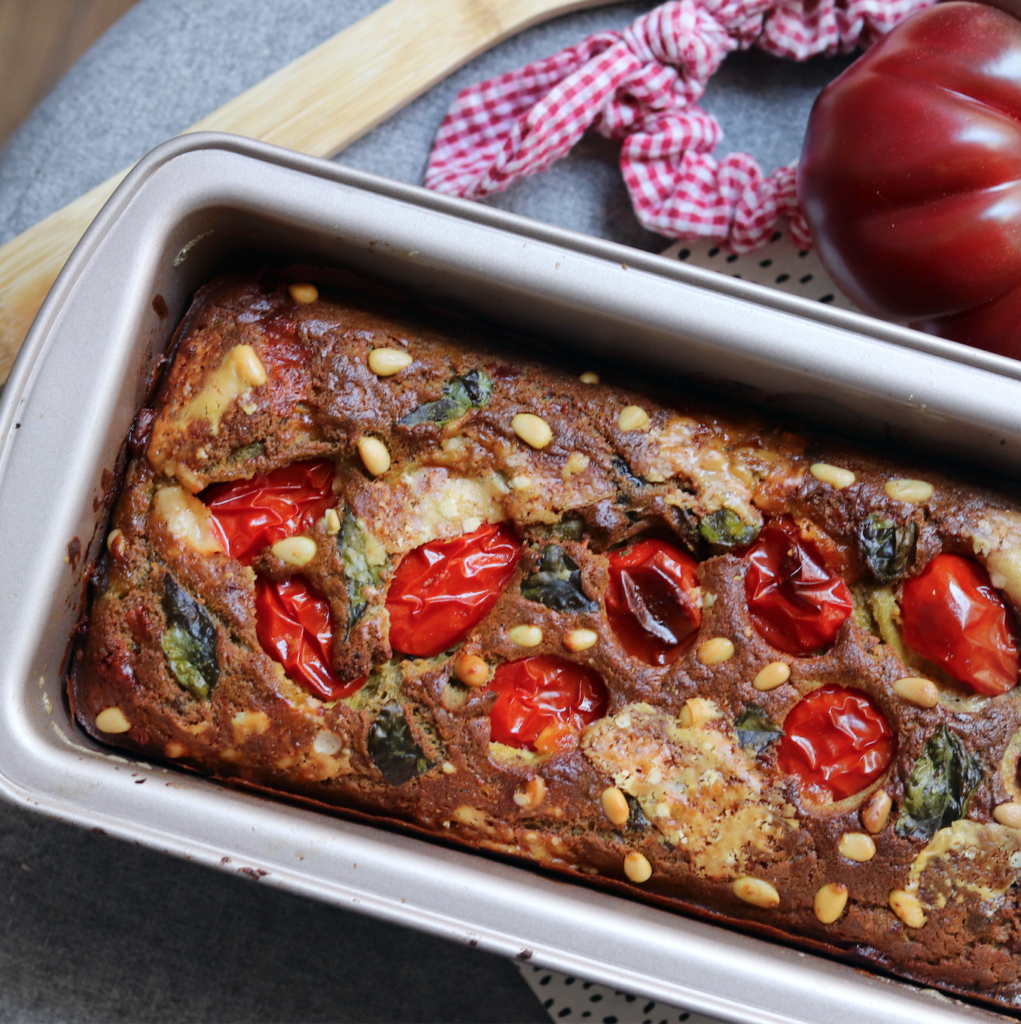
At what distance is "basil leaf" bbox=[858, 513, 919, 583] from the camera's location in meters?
1.25

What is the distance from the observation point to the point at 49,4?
210 cm

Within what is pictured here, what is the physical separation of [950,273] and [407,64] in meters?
1.01

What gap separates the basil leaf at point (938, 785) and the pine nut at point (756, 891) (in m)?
0.19

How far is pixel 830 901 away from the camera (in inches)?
49.5

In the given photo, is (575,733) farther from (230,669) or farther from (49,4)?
(49,4)

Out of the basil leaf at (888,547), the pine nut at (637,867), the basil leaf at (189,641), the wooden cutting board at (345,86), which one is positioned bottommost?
the pine nut at (637,867)

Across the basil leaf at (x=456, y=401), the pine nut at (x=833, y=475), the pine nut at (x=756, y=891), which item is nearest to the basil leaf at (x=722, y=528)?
the pine nut at (x=833, y=475)

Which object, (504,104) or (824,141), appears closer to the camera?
(824,141)

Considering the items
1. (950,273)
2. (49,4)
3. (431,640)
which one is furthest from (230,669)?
(49,4)

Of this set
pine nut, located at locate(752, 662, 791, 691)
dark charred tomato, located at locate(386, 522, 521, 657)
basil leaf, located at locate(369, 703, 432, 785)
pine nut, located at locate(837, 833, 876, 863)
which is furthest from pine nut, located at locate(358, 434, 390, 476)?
pine nut, located at locate(837, 833, 876, 863)

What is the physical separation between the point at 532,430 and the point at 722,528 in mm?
301

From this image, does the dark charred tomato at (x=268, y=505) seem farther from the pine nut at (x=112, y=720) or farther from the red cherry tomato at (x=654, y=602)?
the red cherry tomato at (x=654, y=602)

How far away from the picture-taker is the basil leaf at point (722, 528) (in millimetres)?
1266

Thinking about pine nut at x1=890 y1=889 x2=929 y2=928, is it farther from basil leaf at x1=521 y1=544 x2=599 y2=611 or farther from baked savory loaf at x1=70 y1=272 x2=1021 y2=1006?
basil leaf at x1=521 y1=544 x2=599 y2=611
